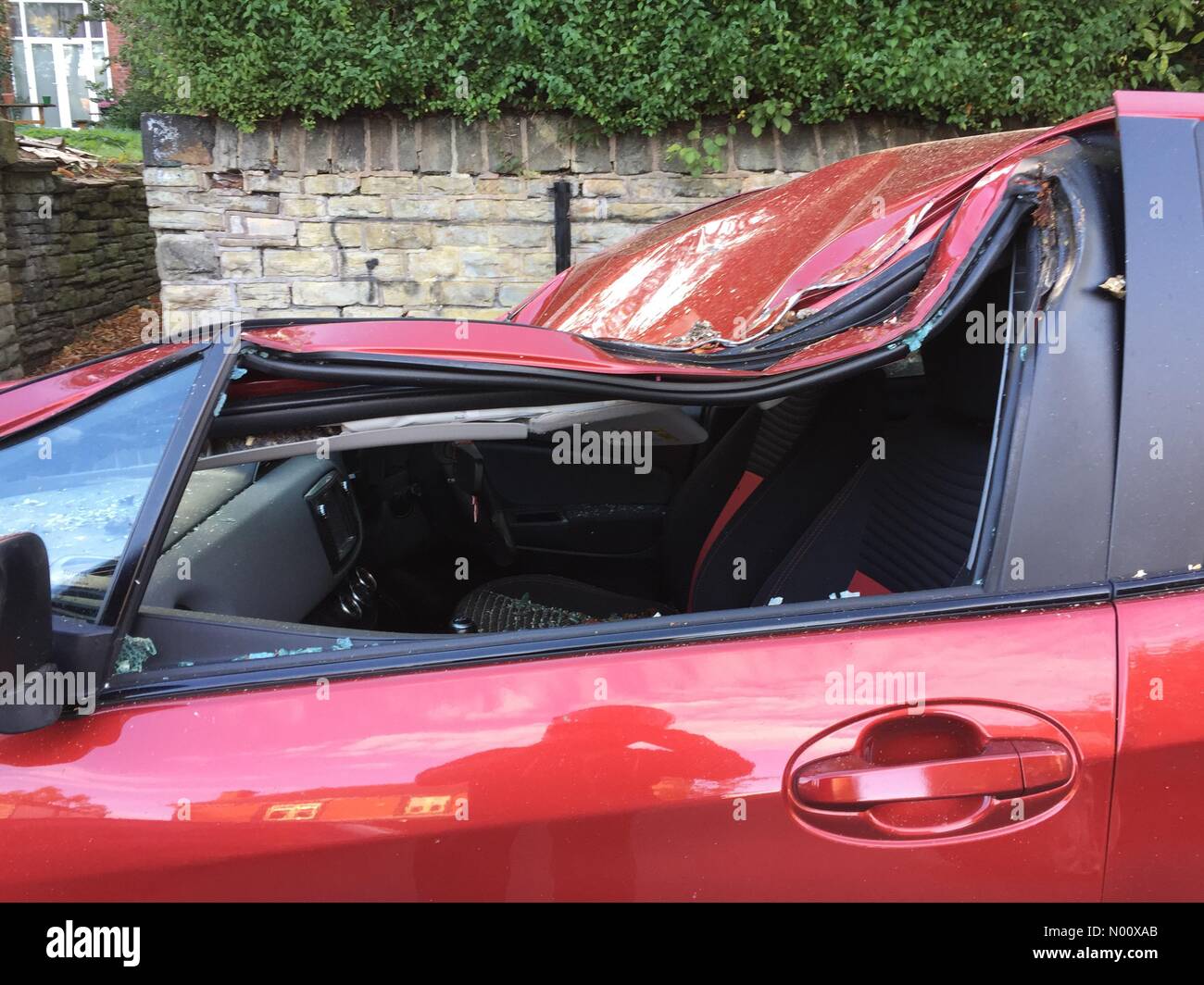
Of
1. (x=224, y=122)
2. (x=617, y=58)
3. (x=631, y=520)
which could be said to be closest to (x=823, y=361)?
(x=631, y=520)

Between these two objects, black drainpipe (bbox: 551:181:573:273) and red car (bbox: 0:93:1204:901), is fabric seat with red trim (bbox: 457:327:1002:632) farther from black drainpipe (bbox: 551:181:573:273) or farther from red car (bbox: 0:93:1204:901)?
black drainpipe (bbox: 551:181:573:273)

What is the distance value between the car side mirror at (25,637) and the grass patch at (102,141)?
11.1 metres

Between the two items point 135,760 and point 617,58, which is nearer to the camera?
point 135,760

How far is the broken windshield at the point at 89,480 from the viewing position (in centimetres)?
149

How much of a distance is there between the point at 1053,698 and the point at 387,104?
17.3 ft

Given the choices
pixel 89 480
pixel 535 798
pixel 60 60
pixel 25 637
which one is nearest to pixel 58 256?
pixel 89 480

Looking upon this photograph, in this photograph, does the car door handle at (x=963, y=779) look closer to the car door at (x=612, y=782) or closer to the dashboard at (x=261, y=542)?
the car door at (x=612, y=782)

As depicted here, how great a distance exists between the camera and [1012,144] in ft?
7.00

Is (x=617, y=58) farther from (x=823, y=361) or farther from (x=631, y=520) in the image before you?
(x=823, y=361)

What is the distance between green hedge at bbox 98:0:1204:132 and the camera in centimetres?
516

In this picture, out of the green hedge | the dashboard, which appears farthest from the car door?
the green hedge

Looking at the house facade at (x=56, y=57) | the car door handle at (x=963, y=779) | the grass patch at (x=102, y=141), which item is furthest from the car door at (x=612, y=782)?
the house facade at (x=56, y=57)

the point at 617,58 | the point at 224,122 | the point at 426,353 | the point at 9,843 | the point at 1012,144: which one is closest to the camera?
the point at 9,843
